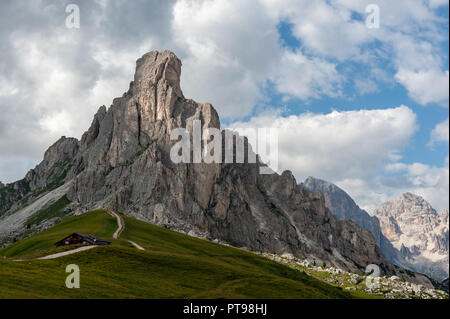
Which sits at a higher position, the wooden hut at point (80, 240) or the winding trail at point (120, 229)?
the winding trail at point (120, 229)

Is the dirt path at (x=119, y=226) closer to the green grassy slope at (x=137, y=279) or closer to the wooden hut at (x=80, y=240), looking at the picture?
the wooden hut at (x=80, y=240)

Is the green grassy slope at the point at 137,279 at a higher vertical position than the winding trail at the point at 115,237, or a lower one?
lower

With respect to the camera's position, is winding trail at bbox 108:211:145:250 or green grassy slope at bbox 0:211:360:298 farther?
winding trail at bbox 108:211:145:250

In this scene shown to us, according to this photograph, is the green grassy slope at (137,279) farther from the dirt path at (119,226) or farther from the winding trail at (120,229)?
the dirt path at (119,226)

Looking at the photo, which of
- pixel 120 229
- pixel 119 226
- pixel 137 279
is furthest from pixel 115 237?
pixel 137 279

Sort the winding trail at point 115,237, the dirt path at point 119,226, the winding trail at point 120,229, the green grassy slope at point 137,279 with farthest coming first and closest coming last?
1. the dirt path at point 119,226
2. the winding trail at point 120,229
3. the winding trail at point 115,237
4. the green grassy slope at point 137,279

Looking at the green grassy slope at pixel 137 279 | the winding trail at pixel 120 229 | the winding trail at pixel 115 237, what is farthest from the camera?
the winding trail at pixel 120 229

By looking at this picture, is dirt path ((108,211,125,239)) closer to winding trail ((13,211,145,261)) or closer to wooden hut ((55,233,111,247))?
winding trail ((13,211,145,261))

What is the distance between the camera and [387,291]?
12850 cm

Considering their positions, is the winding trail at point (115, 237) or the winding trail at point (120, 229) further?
the winding trail at point (120, 229)

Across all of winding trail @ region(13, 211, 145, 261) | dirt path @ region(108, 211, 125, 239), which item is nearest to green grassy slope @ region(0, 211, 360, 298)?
winding trail @ region(13, 211, 145, 261)

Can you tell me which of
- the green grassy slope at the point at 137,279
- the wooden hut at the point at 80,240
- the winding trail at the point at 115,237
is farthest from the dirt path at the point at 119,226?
the green grassy slope at the point at 137,279
